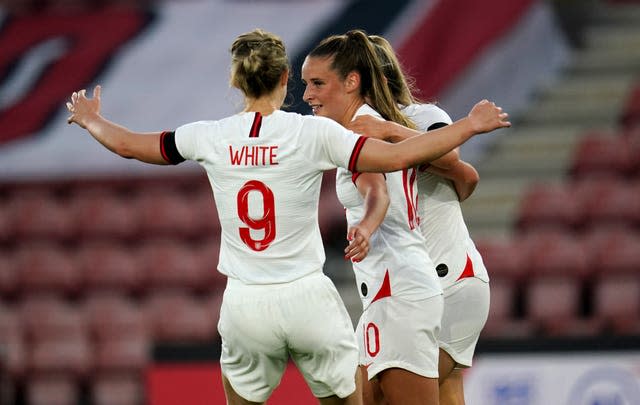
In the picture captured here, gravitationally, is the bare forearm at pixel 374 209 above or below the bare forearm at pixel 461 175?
below

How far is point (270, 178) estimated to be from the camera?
123 inches

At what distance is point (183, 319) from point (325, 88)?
5.21 metres

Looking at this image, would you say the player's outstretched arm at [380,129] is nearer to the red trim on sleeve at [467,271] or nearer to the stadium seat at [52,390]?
the red trim on sleeve at [467,271]

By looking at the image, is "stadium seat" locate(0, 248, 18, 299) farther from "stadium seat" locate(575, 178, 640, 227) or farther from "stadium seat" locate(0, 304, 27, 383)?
"stadium seat" locate(575, 178, 640, 227)

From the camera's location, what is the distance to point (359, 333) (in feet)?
11.7

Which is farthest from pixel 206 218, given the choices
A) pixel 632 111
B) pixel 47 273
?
pixel 632 111

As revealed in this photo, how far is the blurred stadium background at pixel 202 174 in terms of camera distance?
8.16 m

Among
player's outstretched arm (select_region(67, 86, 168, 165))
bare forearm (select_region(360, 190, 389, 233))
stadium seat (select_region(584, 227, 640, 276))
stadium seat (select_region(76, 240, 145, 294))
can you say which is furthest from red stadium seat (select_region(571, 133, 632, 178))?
player's outstretched arm (select_region(67, 86, 168, 165))

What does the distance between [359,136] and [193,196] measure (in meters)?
6.68

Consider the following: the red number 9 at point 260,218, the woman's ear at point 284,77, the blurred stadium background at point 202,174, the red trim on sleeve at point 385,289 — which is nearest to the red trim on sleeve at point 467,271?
the red trim on sleeve at point 385,289

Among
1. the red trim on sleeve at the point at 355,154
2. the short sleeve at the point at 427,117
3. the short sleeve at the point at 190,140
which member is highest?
the short sleeve at the point at 427,117

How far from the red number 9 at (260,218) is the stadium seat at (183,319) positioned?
5123mm

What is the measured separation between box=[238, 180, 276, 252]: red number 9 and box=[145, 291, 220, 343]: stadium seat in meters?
5.12

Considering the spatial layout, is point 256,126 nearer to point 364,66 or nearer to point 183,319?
point 364,66
